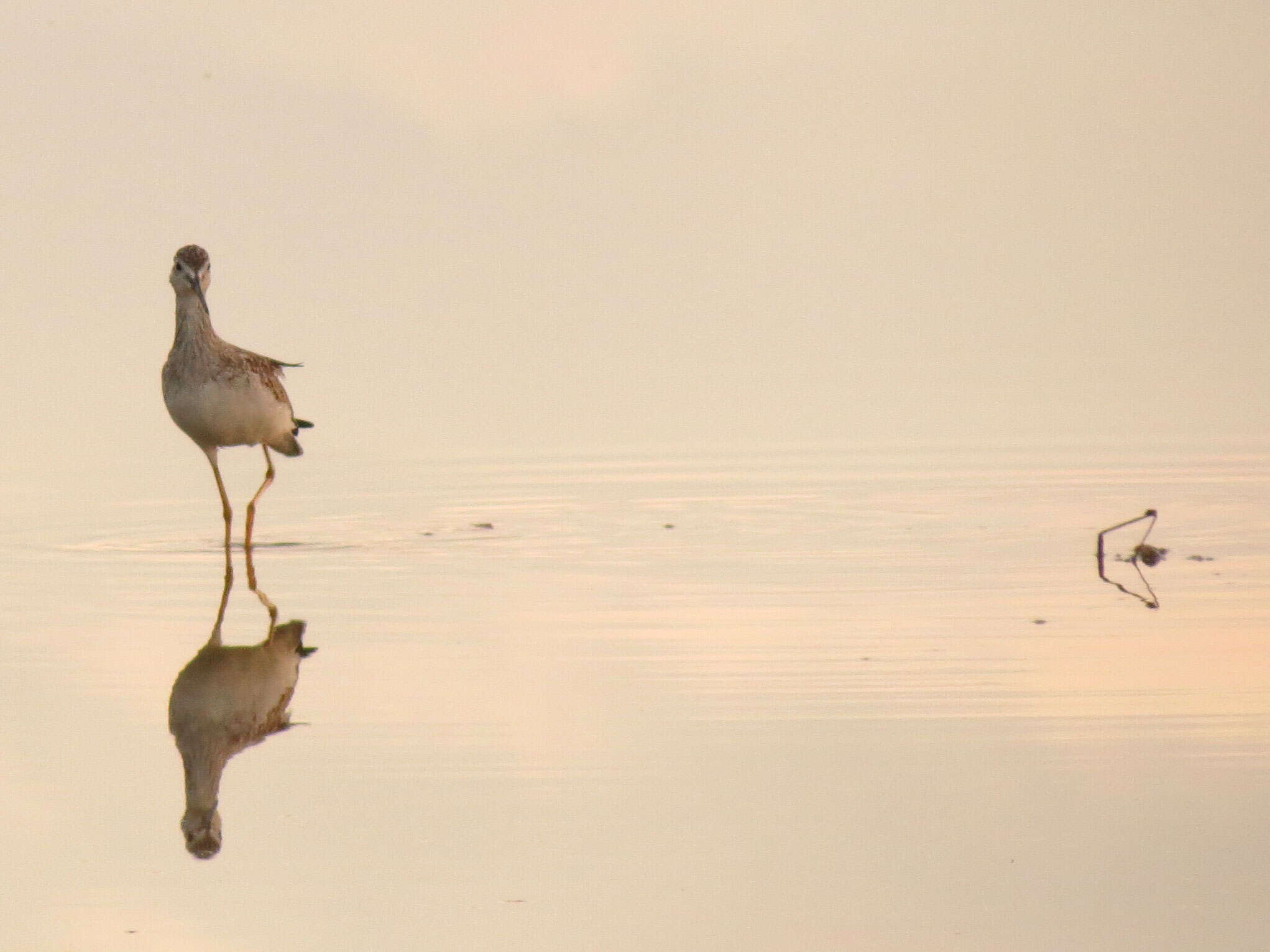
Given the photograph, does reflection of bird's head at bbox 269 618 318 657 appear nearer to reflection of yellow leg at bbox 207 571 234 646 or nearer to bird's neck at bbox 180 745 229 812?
reflection of yellow leg at bbox 207 571 234 646

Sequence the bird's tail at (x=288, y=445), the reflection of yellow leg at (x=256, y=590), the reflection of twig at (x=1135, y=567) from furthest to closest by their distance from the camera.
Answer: the bird's tail at (x=288, y=445), the reflection of twig at (x=1135, y=567), the reflection of yellow leg at (x=256, y=590)

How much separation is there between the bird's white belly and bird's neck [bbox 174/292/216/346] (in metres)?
0.29

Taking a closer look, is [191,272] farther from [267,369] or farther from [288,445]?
[288,445]

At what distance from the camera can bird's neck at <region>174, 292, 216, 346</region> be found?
12898mm

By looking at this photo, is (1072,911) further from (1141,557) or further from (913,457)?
(913,457)

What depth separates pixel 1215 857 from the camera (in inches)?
248

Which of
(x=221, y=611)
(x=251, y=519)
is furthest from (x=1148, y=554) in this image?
(x=251, y=519)

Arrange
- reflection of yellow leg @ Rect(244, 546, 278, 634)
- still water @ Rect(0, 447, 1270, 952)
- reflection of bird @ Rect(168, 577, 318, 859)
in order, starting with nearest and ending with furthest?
still water @ Rect(0, 447, 1270, 952), reflection of bird @ Rect(168, 577, 318, 859), reflection of yellow leg @ Rect(244, 546, 278, 634)

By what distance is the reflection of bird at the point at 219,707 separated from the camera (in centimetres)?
695

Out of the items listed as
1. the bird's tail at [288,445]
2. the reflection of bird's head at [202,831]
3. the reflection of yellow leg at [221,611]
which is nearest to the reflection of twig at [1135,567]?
the reflection of yellow leg at [221,611]

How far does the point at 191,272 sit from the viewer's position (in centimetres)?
1309

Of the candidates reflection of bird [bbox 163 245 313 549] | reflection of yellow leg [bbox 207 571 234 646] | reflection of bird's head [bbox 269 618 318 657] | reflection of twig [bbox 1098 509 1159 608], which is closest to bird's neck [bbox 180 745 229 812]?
reflection of bird's head [bbox 269 618 318 657]

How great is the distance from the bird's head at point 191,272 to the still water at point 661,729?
133cm

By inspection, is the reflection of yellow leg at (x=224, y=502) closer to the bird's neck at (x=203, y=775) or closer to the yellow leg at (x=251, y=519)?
the yellow leg at (x=251, y=519)
